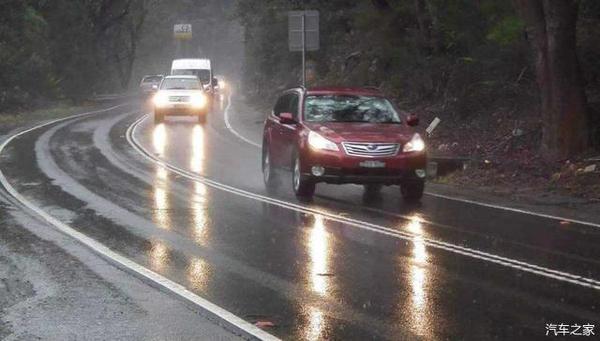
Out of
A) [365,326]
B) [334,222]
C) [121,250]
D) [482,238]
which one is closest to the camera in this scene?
[365,326]

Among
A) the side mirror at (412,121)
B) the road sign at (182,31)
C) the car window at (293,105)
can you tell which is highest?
the road sign at (182,31)

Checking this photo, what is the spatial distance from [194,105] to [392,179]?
68.9ft

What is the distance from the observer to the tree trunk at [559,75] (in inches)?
608

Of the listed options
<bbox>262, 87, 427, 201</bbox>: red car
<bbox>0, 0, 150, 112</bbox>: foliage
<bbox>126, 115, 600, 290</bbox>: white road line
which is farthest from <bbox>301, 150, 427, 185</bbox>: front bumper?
<bbox>0, 0, 150, 112</bbox>: foliage

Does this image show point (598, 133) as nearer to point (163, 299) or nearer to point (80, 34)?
point (163, 299)

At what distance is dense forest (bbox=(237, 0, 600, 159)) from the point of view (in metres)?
15.7

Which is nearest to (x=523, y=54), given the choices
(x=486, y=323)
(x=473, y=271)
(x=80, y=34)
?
(x=473, y=271)

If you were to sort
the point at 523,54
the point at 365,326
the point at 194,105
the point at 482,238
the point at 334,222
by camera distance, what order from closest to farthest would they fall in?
1. the point at 365,326
2. the point at 482,238
3. the point at 334,222
4. the point at 523,54
5. the point at 194,105

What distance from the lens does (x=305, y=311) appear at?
22.6 ft

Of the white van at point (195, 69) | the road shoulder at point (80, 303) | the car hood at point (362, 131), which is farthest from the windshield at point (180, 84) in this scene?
the road shoulder at point (80, 303)

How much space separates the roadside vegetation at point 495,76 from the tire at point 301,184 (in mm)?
3657

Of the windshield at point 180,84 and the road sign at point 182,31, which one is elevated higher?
the road sign at point 182,31

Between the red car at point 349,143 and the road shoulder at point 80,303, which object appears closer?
the road shoulder at point 80,303

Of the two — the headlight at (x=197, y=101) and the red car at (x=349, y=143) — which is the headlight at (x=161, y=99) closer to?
the headlight at (x=197, y=101)
